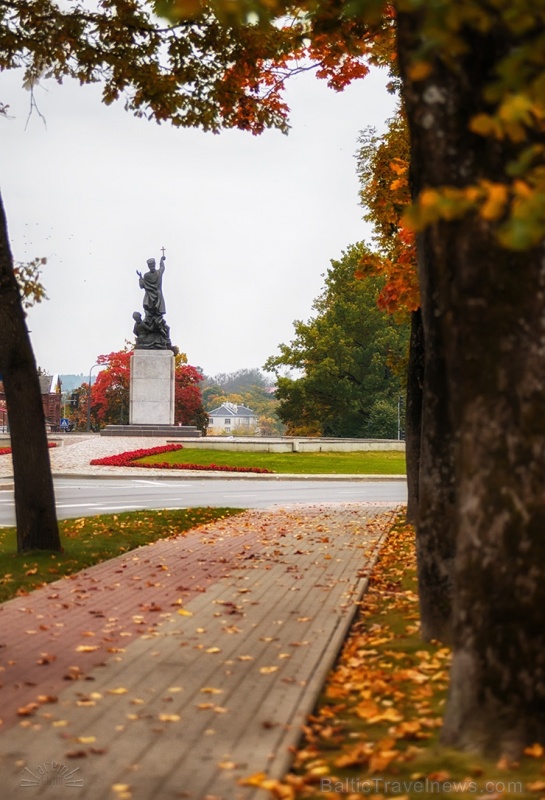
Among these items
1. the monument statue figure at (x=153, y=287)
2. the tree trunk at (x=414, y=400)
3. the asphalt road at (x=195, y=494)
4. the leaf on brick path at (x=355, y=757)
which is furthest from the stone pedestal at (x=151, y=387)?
the leaf on brick path at (x=355, y=757)

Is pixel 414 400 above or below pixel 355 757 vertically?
above

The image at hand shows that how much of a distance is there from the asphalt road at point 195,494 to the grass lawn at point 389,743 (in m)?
12.0

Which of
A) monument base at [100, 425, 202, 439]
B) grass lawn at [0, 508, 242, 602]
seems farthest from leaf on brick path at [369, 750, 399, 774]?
monument base at [100, 425, 202, 439]

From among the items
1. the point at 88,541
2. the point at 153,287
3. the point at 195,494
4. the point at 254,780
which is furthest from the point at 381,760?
the point at 153,287

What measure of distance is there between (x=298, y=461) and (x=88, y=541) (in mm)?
28392

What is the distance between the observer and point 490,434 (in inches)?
190

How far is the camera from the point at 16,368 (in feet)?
39.6

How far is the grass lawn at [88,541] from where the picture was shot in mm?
11117

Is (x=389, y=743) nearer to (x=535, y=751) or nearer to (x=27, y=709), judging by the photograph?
(x=535, y=751)

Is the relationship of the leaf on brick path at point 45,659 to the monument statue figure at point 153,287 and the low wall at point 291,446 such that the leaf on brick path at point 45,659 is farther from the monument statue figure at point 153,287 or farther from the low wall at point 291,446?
the monument statue figure at point 153,287

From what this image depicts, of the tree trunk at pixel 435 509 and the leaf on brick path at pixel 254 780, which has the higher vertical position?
the tree trunk at pixel 435 509

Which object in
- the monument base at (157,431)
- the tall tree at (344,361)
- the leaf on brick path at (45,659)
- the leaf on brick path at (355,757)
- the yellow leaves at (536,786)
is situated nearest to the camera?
the yellow leaves at (536,786)

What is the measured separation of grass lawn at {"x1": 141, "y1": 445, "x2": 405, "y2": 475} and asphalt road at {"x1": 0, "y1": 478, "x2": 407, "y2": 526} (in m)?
4.13

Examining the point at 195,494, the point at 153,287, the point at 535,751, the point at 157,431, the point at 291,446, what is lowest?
the point at 195,494
